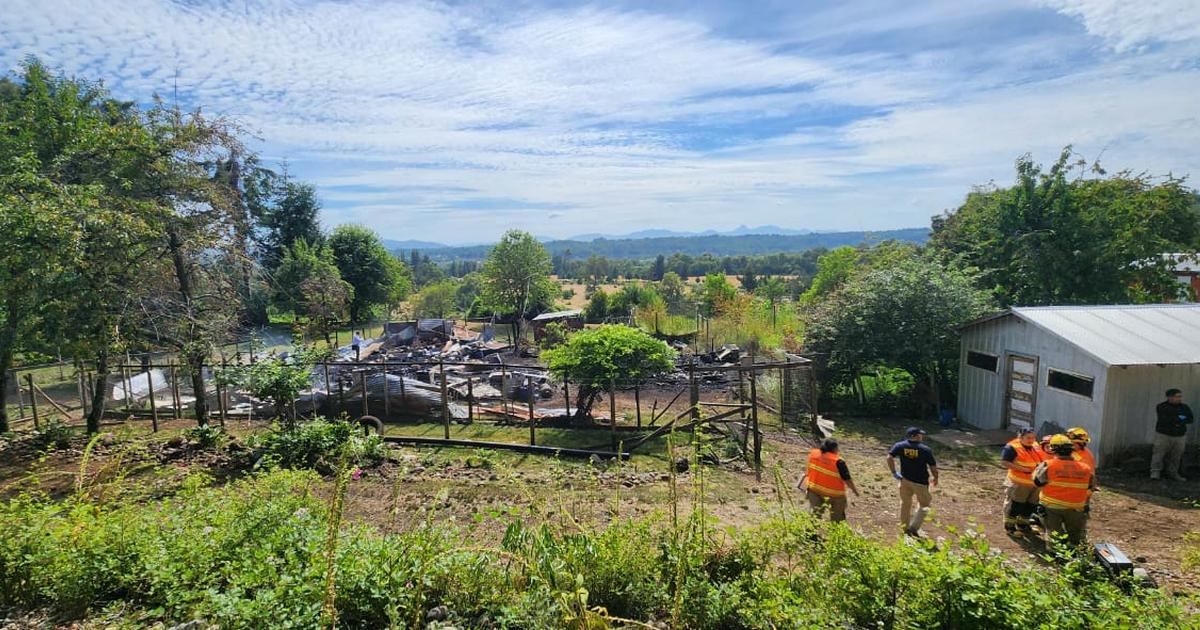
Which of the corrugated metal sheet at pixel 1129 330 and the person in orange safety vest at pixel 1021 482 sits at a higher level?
the corrugated metal sheet at pixel 1129 330

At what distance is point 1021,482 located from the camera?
24.7 feet

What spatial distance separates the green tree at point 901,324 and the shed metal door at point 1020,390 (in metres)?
1.83

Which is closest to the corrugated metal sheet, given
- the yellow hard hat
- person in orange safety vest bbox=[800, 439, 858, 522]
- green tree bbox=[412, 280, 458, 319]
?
the yellow hard hat

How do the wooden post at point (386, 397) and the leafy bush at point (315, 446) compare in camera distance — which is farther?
the wooden post at point (386, 397)

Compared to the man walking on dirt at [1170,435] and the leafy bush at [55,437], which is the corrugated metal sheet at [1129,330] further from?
the leafy bush at [55,437]

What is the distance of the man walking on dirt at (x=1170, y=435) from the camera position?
9305 millimetres

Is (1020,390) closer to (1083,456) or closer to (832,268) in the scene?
(1083,456)

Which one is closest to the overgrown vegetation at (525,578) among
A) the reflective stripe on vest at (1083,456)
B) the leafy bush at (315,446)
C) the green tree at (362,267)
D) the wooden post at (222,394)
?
the reflective stripe on vest at (1083,456)

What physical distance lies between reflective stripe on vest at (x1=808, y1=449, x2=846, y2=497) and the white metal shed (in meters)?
6.36

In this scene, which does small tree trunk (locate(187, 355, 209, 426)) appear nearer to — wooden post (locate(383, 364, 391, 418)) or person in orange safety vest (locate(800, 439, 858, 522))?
wooden post (locate(383, 364, 391, 418))

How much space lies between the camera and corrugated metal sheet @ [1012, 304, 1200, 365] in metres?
10.1

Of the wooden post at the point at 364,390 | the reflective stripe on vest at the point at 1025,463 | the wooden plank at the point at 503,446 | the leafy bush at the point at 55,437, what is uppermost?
the reflective stripe on vest at the point at 1025,463

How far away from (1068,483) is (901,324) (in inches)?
336

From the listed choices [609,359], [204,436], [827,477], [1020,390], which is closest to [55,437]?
[204,436]
